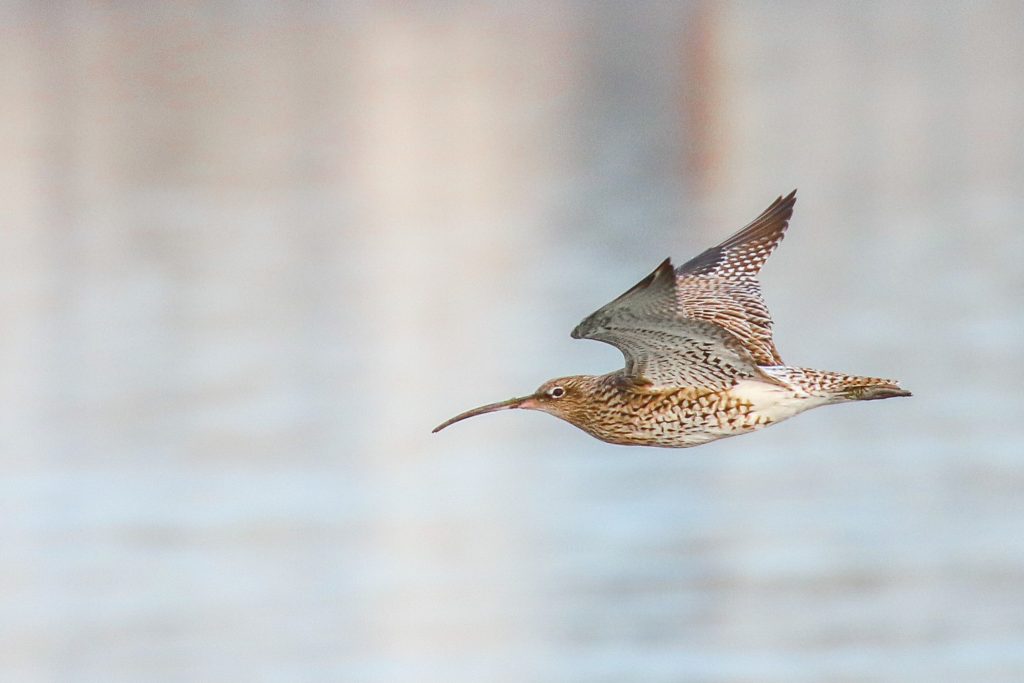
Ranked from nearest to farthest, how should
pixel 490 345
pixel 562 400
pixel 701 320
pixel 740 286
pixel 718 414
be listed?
pixel 701 320, pixel 718 414, pixel 562 400, pixel 740 286, pixel 490 345

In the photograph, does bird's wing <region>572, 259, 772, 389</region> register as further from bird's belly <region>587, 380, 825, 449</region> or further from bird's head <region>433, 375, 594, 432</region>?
bird's head <region>433, 375, 594, 432</region>

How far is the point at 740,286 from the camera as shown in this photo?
7242mm

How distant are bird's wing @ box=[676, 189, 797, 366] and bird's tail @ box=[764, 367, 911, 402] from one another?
278mm

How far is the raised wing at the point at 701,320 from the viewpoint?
19.9 feet

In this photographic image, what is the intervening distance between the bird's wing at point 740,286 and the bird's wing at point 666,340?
238 mm

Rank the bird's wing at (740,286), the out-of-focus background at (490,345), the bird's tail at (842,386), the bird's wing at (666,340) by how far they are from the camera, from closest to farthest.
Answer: the bird's wing at (666,340) → the bird's tail at (842,386) → the bird's wing at (740,286) → the out-of-focus background at (490,345)

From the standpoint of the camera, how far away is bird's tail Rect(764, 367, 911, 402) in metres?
6.45

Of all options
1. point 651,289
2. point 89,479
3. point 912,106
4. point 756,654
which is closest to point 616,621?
point 756,654

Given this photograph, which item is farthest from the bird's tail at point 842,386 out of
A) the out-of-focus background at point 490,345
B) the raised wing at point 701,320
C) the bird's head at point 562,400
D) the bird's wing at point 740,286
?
the out-of-focus background at point 490,345

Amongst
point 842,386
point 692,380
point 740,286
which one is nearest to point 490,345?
point 740,286

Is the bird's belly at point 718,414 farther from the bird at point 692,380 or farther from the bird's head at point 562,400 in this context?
the bird's head at point 562,400

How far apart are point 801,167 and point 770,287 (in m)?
5.39

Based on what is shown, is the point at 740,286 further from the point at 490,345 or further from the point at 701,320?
the point at 490,345

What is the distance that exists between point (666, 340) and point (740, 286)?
0.90 meters
